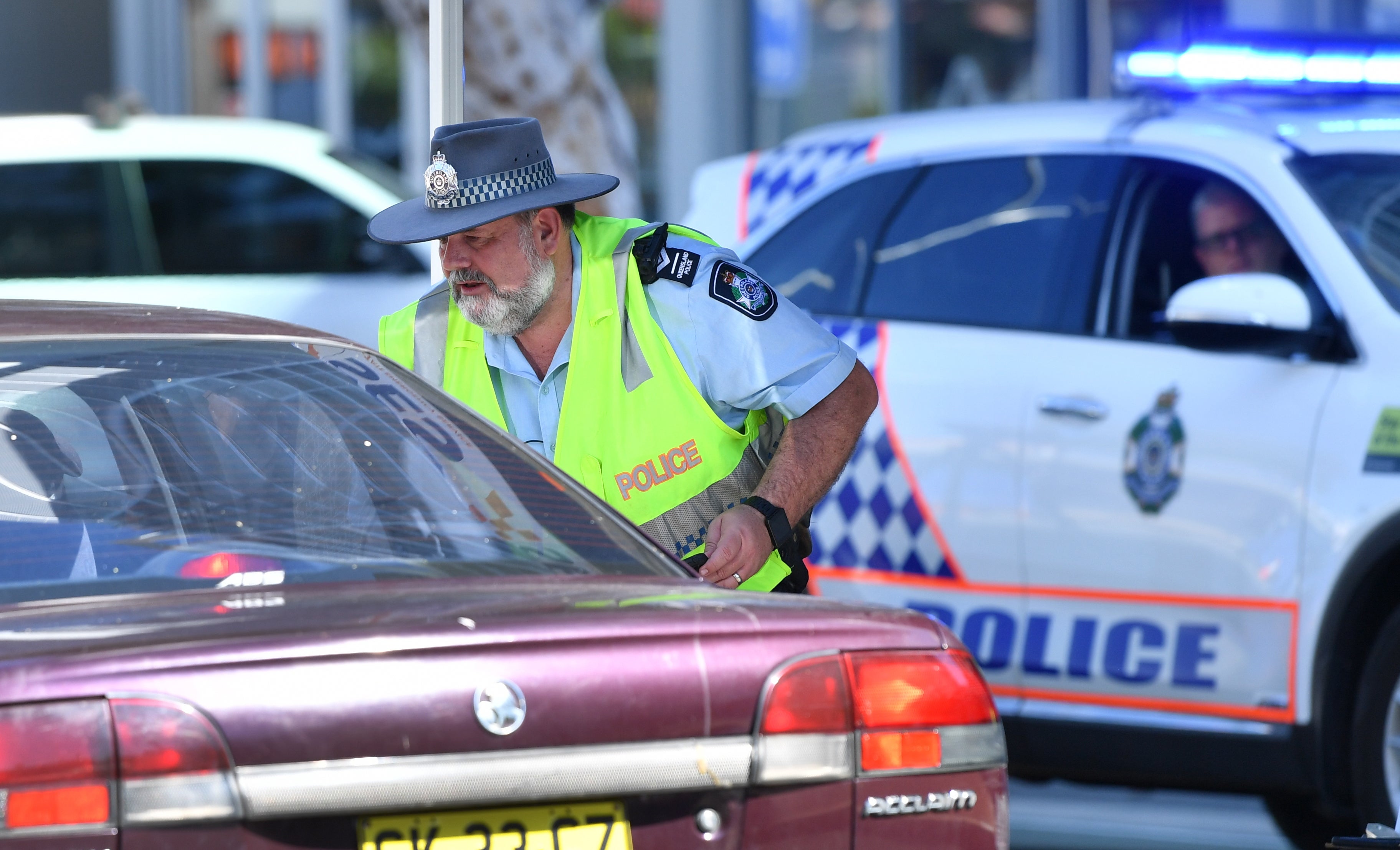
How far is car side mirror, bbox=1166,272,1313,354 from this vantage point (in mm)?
4645

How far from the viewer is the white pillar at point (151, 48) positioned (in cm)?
1481

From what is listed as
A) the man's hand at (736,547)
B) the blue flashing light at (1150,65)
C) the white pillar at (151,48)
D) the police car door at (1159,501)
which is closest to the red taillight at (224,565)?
the man's hand at (736,547)

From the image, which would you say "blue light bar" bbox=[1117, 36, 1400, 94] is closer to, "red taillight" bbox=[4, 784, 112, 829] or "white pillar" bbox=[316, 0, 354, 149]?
"red taillight" bbox=[4, 784, 112, 829]

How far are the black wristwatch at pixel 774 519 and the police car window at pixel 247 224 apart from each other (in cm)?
613

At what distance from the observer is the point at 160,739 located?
2.05 m

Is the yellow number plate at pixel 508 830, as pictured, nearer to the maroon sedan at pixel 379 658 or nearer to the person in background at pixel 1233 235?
the maroon sedan at pixel 379 658

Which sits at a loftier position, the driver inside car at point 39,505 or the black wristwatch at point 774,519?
the driver inside car at point 39,505

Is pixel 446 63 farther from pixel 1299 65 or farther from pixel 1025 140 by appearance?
pixel 1299 65

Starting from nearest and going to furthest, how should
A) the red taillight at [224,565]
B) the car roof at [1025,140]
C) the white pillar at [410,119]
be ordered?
1. the red taillight at [224,565]
2. the car roof at [1025,140]
3. the white pillar at [410,119]

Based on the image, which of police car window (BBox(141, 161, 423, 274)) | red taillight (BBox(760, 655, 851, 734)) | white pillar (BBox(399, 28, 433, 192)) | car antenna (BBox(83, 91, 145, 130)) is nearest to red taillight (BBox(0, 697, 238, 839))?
red taillight (BBox(760, 655, 851, 734))

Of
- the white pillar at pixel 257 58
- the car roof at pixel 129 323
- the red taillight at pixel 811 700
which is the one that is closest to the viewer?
the red taillight at pixel 811 700

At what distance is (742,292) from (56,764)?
6.00ft

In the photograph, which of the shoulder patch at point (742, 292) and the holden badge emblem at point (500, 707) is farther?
the shoulder patch at point (742, 292)

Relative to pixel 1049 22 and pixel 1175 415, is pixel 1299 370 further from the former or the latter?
pixel 1049 22
